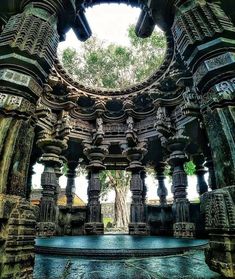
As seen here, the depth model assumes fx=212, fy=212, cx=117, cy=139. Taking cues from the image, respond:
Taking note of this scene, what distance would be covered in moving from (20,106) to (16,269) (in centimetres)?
147

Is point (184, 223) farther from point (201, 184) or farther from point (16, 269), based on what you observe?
point (16, 269)

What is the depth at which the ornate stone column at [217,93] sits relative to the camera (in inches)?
66.9

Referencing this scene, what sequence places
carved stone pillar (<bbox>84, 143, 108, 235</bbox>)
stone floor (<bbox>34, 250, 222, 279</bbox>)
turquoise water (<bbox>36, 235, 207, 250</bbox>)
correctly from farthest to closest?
carved stone pillar (<bbox>84, 143, 108, 235</bbox>), turquoise water (<bbox>36, 235, 207, 250</bbox>), stone floor (<bbox>34, 250, 222, 279</bbox>)

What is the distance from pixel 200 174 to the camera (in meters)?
9.06

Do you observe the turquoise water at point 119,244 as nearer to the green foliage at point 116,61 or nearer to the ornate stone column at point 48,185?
the ornate stone column at point 48,185

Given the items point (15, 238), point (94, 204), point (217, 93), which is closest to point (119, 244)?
point (15, 238)

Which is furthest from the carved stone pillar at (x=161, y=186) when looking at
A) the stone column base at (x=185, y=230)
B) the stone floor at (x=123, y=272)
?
the stone floor at (x=123, y=272)

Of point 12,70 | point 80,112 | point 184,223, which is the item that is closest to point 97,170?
point 80,112

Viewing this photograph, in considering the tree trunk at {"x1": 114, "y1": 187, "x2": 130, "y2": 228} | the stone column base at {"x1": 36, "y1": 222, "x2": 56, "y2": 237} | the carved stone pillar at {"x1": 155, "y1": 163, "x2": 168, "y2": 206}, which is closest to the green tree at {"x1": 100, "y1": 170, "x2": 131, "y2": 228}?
the tree trunk at {"x1": 114, "y1": 187, "x2": 130, "y2": 228}

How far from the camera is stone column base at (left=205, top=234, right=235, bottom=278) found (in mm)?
1579

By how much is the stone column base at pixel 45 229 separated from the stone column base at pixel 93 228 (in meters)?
1.41

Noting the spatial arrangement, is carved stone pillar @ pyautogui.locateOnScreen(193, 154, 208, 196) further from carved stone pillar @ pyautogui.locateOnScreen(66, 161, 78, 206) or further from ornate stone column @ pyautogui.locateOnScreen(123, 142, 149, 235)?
carved stone pillar @ pyautogui.locateOnScreen(66, 161, 78, 206)

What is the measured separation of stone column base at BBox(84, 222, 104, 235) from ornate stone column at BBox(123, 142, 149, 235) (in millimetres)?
1157

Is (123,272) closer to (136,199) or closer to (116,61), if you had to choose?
(136,199)
